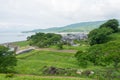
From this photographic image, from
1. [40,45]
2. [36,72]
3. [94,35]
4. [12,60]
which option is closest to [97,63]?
[36,72]

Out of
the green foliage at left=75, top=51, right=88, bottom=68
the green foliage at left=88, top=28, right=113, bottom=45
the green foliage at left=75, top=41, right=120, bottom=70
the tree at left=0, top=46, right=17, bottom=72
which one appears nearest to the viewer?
the green foliage at left=75, top=41, right=120, bottom=70

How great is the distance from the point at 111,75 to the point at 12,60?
18500 mm

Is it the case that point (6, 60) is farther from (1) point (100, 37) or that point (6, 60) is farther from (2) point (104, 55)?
(1) point (100, 37)

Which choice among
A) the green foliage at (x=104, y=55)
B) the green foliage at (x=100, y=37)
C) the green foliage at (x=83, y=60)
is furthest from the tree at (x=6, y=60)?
the green foliage at (x=100, y=37)

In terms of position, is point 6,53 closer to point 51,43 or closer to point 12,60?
point 12,60

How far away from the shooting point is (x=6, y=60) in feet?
146

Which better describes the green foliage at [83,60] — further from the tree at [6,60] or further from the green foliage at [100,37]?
the green foliage at [100,37]

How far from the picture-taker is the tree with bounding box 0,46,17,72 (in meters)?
44.6

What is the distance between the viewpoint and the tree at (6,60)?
146 ft

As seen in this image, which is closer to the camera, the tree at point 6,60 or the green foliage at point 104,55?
the green foliage at point 104,55

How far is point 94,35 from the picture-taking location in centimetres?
8862

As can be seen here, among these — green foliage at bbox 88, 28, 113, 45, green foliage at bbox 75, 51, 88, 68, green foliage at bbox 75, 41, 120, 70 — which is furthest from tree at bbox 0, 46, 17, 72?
green foliage at bbox 88, 28, 113, 45

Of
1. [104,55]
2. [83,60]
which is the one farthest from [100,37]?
[104,55]

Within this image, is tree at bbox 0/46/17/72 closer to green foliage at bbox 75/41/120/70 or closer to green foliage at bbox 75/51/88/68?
green foliage at bbox 75/51/88/68
